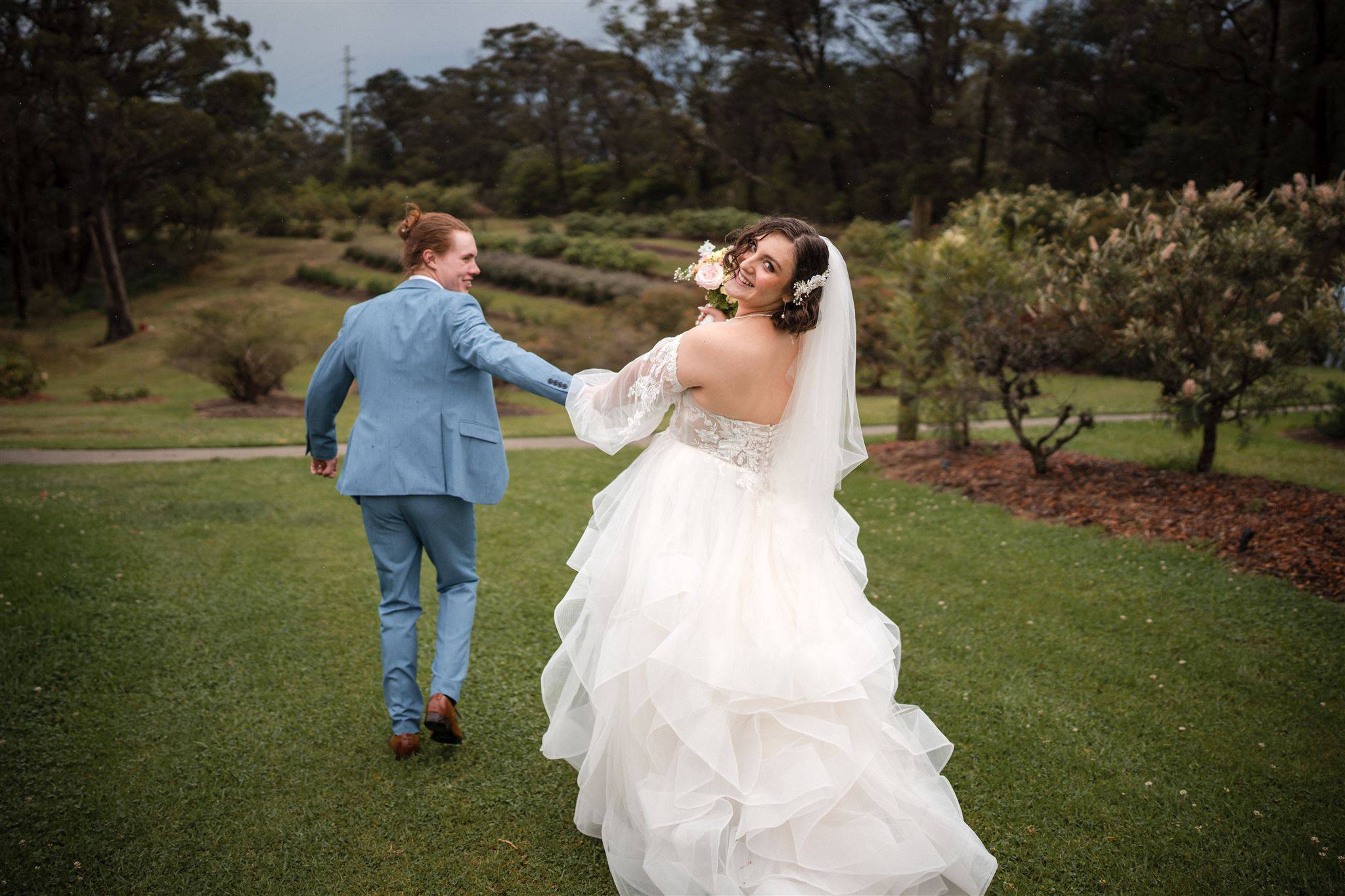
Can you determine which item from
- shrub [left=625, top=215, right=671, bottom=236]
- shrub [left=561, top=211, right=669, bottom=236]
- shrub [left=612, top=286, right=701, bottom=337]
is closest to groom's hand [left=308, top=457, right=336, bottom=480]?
shrub [left=612, top=286, right=701, bottom=337]

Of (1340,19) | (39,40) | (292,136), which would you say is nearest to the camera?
(1340,19)

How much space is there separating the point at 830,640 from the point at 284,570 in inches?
169

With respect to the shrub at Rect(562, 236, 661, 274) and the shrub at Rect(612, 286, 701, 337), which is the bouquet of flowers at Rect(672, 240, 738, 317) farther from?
the shrub at Rect(562, 236, 661, 274)

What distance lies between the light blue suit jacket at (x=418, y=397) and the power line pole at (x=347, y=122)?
38.0 m

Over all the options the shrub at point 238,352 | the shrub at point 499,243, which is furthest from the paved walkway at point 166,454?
the shrub at point 499,243

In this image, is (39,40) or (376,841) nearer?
(376,841)

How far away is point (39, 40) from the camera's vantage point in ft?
69.0

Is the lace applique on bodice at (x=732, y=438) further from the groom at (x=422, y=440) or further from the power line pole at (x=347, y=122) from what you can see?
the power line pole at (x=347, y=122)

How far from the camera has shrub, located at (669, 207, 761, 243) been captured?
26859mm

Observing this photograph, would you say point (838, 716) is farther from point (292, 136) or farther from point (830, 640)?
point (292, 136)

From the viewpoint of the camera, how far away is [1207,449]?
7570mm

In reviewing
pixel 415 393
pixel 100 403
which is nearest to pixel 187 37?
pixel 100 403

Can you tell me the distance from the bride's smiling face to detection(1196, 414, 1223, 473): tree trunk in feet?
19.9

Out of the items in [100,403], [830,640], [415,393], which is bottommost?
[100,403]
